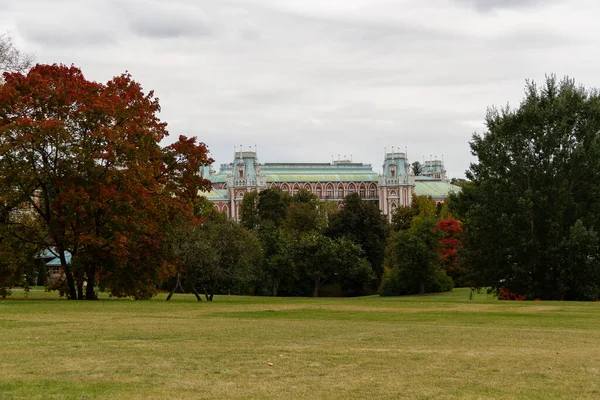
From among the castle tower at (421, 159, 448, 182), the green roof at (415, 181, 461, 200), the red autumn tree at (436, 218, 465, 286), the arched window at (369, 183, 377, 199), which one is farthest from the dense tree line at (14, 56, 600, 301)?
the castle tower at (421, 159, 448, 182)

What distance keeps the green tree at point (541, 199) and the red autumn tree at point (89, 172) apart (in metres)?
14.3

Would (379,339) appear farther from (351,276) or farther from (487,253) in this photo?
(351,276)

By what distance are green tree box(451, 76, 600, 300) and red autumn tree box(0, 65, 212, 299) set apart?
14298mm

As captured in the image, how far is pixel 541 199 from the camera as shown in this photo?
122 ft

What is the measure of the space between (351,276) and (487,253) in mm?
28211

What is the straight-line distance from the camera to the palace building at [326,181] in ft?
Answer: 514

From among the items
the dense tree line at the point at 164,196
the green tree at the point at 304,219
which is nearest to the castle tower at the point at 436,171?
the green tree at the point at 304,219

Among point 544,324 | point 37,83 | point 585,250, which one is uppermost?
point 37,83

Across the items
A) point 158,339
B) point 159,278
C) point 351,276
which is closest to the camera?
point 158,339

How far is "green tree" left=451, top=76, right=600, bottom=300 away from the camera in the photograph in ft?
121

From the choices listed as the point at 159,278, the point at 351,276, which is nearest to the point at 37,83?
the point at 159,278

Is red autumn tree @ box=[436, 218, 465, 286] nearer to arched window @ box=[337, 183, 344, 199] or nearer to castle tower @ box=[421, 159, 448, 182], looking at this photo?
arched window @ box=[337, 183, 344, 199]

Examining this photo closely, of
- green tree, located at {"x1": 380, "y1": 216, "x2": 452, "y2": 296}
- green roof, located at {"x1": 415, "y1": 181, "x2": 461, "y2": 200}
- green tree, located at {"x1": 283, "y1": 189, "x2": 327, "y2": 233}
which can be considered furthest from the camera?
green roof, located at {"x1": 415, "y1": 181, "x2": 461, "y2": 200}

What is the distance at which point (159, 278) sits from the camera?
33969 millimetres
